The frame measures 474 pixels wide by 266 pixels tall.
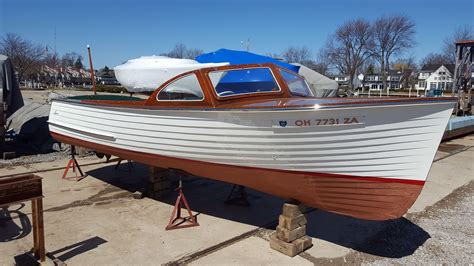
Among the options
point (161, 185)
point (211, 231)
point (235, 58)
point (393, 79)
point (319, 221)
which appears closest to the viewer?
point (211, 231)

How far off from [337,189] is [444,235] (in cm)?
207

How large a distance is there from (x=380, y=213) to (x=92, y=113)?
447 centimetres

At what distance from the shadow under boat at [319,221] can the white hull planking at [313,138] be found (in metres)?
1.26

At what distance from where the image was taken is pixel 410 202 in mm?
3510

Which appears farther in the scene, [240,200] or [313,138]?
[240,200]

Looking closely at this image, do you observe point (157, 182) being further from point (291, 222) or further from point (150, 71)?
point (291, 222)

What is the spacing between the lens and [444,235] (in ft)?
15.3

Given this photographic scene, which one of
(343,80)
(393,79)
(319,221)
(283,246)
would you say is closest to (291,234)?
(283,246)

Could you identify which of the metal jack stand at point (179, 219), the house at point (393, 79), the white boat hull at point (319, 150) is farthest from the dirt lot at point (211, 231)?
the house at point (393, 79)

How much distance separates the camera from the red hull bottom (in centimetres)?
350

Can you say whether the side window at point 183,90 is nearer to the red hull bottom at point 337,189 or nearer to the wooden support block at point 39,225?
the red hull bottom at point 337,189

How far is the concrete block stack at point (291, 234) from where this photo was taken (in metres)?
3.95

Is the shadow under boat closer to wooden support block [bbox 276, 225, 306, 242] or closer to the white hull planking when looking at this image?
wooden support block [bbox 276, 225, 306, 242]

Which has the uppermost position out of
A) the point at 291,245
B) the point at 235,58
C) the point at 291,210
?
the point at 235,58
